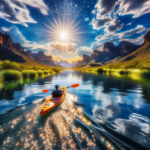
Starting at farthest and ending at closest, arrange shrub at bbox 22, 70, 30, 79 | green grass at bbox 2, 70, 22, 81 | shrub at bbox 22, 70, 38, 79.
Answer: shrub at bbox 22, 70, 38, 79 < shrub at bbox 22, 70, 30, 79 < green grass at bbox 2, 70, 22, 81

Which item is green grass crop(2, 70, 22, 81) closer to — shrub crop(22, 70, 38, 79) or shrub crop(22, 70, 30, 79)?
shrub crop(22, 70, 30, 79)

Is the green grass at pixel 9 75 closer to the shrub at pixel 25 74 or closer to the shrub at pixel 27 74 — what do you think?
the shrub at pixel 25 74

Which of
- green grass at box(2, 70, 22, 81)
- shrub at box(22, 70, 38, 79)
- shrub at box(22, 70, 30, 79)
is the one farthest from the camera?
shrub at box(22, 70, 38, 79)

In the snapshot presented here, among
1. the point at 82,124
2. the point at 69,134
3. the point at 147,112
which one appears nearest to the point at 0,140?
the point at 69,134

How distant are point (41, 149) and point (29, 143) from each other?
2.70 feet

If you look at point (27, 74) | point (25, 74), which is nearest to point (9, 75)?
point (25, 74)

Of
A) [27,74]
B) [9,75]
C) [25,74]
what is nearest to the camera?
[9,75]

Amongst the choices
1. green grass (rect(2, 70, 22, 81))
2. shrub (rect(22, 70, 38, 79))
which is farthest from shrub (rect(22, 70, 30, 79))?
green grass (rect(2, 70, 22, 81))

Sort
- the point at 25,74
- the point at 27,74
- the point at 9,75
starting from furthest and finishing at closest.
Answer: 1. the point at 27,74
2. the point at 25,74
3. the point at 9,75

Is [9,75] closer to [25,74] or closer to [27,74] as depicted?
[25,74]

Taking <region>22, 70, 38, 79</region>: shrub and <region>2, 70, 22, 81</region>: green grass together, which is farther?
<region>22, 70, 38, 79</region>: shrub

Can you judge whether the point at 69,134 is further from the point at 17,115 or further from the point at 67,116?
the point at 17,115

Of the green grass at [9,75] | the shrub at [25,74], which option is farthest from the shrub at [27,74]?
the green grass at [9,75]

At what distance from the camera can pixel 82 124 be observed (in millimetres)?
5762
